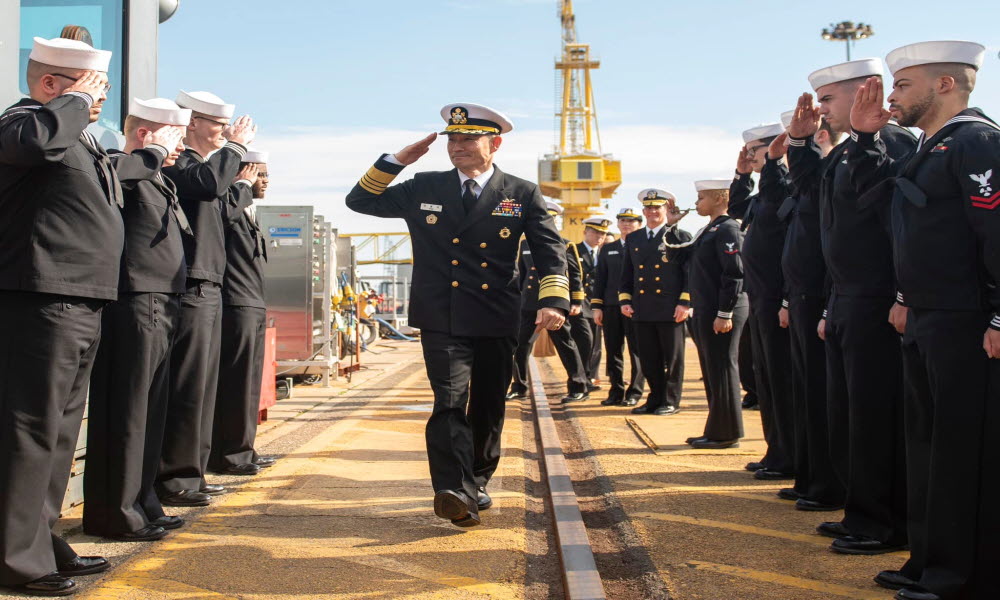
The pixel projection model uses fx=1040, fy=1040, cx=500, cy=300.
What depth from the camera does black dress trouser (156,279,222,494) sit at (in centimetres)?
597

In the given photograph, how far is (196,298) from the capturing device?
5.98 meters

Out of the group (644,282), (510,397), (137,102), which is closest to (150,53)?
(137,102)

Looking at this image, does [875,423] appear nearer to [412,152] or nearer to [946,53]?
[946,53]

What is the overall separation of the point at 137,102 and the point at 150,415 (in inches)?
62.1

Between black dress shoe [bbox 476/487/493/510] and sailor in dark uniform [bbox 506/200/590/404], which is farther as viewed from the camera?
sailor in dark uniform [bbox 506/200/590/404]

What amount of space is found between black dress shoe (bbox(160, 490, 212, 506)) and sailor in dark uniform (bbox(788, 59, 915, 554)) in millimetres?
3416

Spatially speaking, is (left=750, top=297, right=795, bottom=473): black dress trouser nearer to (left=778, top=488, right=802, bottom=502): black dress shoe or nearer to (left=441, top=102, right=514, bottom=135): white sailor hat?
(left=778, top=488, right=802, bottom=502): black dress shoe

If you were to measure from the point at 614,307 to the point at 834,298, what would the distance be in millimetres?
8051

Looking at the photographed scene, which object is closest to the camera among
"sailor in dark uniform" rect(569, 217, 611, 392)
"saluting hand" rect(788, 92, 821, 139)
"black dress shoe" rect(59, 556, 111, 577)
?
"black dress shoe" rect(59, 556, 111, 577)

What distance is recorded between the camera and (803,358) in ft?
19.7

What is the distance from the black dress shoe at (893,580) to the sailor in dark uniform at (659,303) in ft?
21.3

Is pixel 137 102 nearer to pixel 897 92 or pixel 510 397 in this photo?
pixel 897 92

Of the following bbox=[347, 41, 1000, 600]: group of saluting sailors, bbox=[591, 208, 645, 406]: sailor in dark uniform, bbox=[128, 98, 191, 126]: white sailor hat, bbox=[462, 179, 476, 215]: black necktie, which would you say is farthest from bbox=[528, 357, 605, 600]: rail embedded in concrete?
bbox=[591, 208, 645, 406]: sailor in dark uniform

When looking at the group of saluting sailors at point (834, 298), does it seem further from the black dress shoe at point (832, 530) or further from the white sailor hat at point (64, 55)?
the white sailor hat at point (64, 55)
